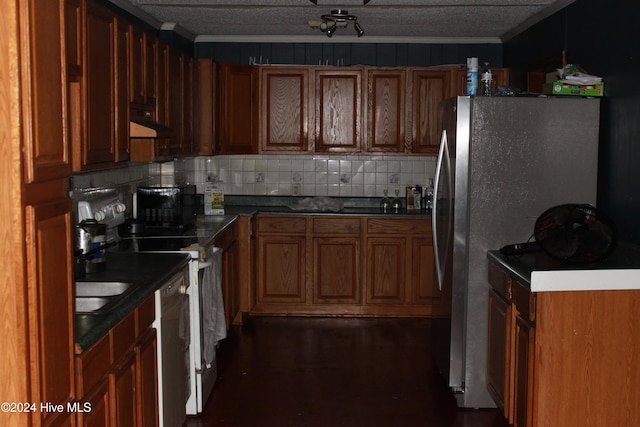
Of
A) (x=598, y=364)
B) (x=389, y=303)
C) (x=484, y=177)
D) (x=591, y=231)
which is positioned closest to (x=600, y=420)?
(x=598, y=364)

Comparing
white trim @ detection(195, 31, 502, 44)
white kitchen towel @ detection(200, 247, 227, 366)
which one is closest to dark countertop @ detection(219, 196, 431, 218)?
white trim @ detection(195, 31, 502, 44)

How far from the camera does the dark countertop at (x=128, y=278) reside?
2.41m

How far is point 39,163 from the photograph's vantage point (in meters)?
1.92

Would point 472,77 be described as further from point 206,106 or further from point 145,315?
point 206,106

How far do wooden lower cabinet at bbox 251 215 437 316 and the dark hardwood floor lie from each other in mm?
168

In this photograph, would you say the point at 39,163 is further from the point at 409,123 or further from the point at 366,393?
the point at 409,123

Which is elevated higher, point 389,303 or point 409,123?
point 409,123

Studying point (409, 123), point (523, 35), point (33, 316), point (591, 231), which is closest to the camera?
point (33, 316)

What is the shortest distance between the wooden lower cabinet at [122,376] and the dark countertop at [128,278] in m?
0.04

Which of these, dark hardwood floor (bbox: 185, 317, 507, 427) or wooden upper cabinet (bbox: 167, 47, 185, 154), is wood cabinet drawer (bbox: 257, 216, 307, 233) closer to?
dark hardwood floor (bbox: 185, 317, 507, 427)

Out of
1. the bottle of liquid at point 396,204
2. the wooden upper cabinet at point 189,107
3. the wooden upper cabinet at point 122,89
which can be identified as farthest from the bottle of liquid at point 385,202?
the wooden upper cabinet at point 122,89

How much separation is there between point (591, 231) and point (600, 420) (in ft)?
2.89

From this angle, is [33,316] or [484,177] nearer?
[33,316]

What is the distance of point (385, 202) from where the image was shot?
22.5ft
